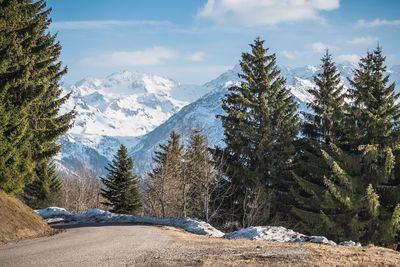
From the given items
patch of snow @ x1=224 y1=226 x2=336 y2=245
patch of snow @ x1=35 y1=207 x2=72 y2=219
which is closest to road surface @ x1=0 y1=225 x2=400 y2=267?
patch of snow @ x1=224 y1=226 x2=336 y2=245

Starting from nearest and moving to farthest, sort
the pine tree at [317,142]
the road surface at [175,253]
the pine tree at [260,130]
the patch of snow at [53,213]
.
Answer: the road surface at [175,253]
the pine tree at [317,142]
the patch of snow at [53,213]
the pine tree at [260,130]

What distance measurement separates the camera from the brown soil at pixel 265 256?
500 inches

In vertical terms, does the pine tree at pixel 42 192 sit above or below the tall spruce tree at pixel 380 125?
below

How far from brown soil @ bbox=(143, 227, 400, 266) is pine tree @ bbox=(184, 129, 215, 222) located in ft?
48.1

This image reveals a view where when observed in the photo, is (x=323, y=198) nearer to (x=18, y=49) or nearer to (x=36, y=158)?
(x=36, y=158)

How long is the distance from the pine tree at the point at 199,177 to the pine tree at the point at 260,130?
Result: 2166 millimetres

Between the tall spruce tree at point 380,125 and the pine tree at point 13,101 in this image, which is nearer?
the pine tree at point 13,101

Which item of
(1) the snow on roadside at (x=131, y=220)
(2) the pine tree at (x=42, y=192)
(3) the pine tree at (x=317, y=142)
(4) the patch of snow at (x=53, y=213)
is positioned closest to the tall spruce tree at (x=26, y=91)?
(1) the snow on roadside at (x=131, y=220)

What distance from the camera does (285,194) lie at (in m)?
34.9

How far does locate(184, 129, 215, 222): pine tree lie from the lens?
33003 millimetres

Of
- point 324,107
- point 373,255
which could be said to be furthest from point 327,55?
point 373,255

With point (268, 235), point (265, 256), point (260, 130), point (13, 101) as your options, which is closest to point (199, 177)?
point (260, 130)

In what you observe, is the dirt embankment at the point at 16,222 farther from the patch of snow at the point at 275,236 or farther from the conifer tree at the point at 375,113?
the conifer tree at the point at 375,113

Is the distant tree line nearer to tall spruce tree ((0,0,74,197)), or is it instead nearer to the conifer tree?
the conifer tree
